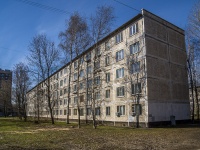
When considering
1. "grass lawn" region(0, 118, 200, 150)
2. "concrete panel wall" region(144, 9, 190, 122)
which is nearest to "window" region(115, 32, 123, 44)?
"concrete panel wall" region(144, 9, 190, 122)

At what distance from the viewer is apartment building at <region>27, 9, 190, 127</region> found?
26641 millimetres

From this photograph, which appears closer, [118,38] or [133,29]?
[133,29]

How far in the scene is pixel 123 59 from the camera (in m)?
30.9

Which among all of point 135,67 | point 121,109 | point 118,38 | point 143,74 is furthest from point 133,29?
point 121,109

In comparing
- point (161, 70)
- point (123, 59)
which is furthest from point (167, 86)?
point (123, 59)

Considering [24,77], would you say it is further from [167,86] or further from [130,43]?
[167,86]

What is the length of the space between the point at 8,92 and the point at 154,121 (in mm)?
44898

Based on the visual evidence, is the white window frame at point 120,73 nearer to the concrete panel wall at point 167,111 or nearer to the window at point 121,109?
the window at point 121,109

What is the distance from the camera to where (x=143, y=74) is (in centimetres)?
2667

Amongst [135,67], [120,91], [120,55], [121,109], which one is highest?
[120,55]

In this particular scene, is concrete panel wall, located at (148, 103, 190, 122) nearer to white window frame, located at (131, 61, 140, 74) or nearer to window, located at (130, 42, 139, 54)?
white window frame, located at (131, 61, 140, 74)

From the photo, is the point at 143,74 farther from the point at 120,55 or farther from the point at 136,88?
the point at 120,55

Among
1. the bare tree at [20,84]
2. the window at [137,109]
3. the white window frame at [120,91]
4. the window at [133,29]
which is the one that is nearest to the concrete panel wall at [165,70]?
the window at [137,109]

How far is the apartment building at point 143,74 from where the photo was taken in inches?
1049
